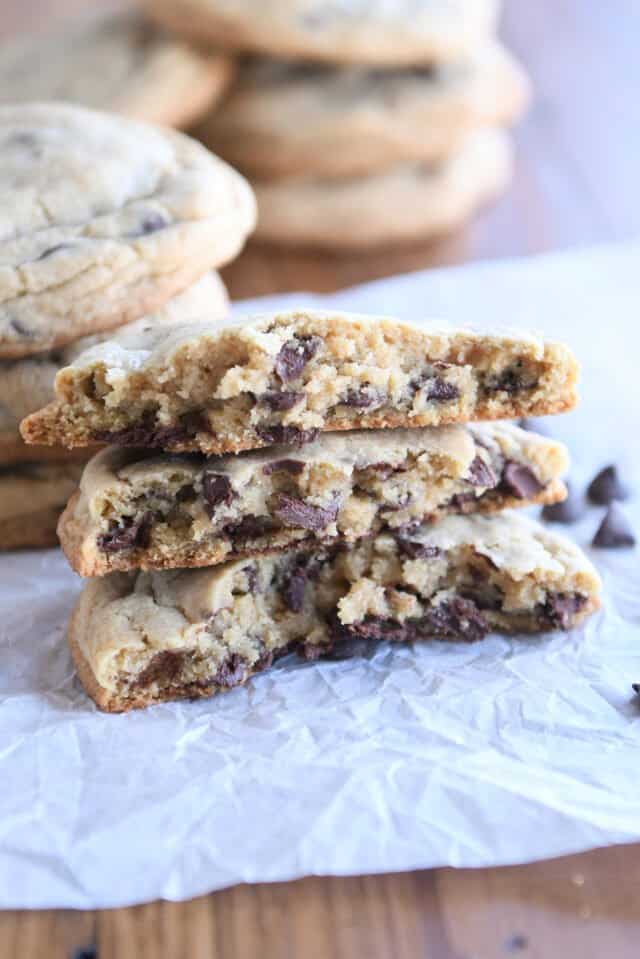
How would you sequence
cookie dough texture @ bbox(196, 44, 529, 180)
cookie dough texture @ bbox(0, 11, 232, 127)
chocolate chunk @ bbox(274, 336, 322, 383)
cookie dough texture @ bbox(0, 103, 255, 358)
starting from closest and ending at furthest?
chocolate chunk @ bbox(274, 336, 322, 383) → cookie dough texture @ bbox(0, 103, 255, 358) → cookie dough texture @ bbox(0, 11, 232, 127) → cookie dough texture @ bbox(196, 44, 529, 180)

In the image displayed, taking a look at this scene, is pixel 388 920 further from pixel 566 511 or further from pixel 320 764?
pixel 566 511

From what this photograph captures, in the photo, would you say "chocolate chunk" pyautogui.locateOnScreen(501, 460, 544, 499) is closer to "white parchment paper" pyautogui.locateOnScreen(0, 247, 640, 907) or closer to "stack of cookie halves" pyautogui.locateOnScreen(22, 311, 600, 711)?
"stack of cookie halves" pyautogui.locateOnScreen(22, 311, 600, 711)

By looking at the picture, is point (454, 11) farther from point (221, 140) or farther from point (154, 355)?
point (154, 355)

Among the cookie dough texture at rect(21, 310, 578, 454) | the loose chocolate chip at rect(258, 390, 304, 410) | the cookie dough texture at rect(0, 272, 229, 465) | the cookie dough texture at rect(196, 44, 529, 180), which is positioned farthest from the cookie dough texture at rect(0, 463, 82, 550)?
the cookie dough texture at rect(196, 44, 529, 180)

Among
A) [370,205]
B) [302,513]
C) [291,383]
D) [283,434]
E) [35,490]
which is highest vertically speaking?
[291,383]

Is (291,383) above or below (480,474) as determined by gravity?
above

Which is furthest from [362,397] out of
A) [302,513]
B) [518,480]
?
[518,480]

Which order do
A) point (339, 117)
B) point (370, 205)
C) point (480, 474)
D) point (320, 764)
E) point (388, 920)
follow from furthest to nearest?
point (370, 205)
point (339, 117)
point (480, 474)
point (320, 764)
point (388, 920)
